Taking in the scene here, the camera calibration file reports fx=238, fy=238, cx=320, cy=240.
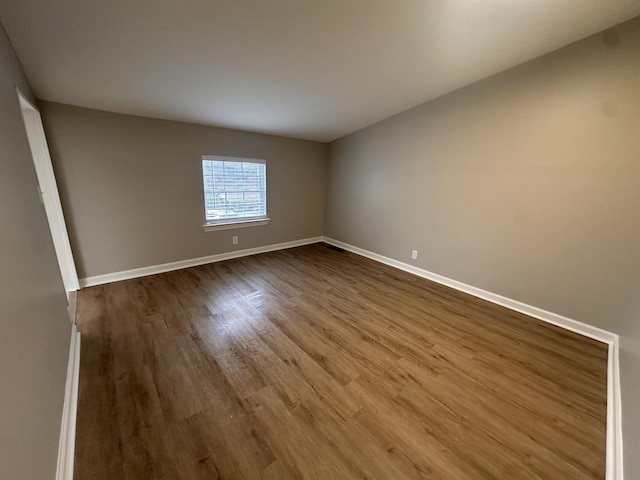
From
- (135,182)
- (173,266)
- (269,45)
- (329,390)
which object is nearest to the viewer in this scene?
(329,390)

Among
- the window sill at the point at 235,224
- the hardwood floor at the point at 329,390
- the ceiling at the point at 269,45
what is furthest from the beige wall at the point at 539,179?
the window sill at the point at 235,224

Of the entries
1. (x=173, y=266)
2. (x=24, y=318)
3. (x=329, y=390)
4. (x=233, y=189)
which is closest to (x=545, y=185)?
(x=329, y=390)

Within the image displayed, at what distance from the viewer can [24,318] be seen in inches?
39.1

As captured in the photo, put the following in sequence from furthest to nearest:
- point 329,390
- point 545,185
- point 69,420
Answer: point 545,185 → point 329,390 → point 69,420

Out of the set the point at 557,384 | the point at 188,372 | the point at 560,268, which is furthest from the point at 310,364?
the point at 560,268

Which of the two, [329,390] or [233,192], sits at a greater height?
[233,192]

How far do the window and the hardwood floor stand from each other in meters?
1.47

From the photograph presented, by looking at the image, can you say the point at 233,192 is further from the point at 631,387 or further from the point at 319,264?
the point at 631,387

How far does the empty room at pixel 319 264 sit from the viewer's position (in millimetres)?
1225

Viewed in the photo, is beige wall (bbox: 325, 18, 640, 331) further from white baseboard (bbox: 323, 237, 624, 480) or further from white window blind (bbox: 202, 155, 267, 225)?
white window blind (bbox: 202, 155, 267, 225)

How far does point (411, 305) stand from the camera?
2691 mm

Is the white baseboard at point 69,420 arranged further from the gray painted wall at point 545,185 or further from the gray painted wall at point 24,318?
the gray painted wall at point 545,185

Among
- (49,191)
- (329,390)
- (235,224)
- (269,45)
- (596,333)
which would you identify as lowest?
(329,390)

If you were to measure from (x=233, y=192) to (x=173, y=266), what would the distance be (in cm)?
143
